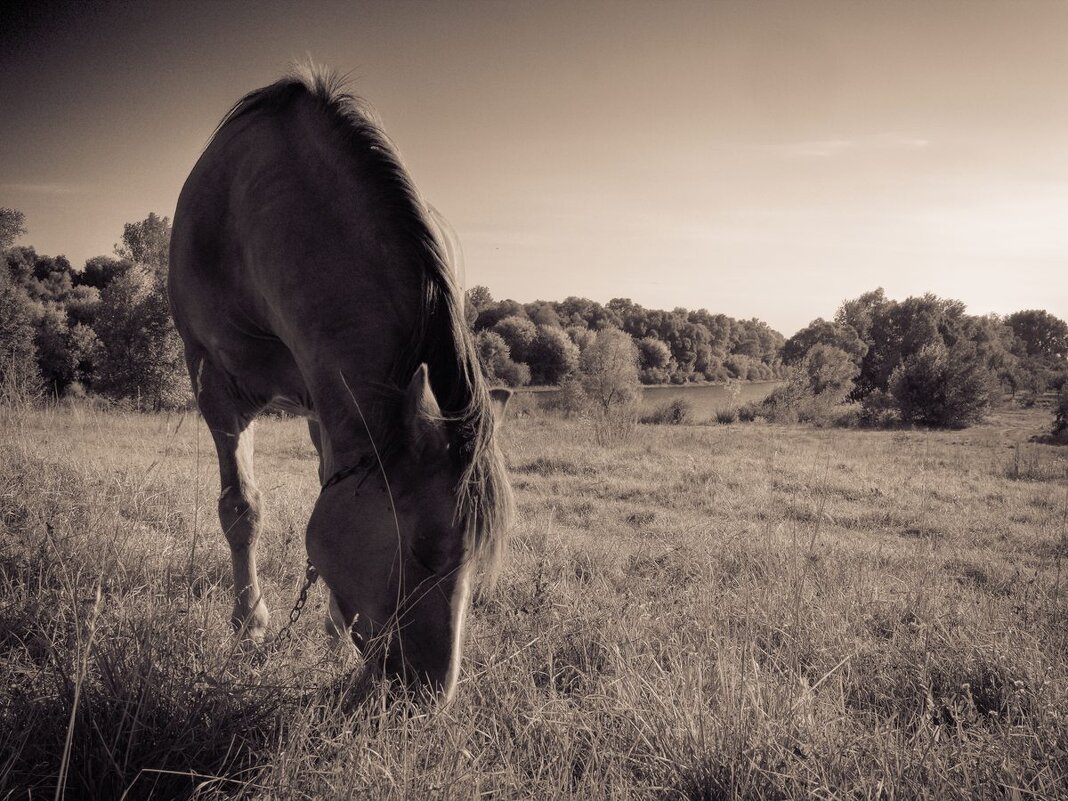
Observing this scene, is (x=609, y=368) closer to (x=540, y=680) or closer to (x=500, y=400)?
(x=540, y=680)

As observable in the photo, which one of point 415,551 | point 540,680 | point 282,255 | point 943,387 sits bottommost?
point 540,680

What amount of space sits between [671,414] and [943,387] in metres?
21.4

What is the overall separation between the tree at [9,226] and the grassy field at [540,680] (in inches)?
1024

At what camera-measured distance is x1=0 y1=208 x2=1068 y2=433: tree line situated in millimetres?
23781

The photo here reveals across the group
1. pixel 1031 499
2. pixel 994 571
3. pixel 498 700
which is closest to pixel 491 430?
pixel 498 700

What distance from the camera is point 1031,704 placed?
255 cm

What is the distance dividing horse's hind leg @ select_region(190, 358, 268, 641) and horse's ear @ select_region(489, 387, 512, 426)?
202cm

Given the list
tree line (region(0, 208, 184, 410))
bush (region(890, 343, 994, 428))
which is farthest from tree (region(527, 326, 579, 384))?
bush (region(890, 343, 994, 428))

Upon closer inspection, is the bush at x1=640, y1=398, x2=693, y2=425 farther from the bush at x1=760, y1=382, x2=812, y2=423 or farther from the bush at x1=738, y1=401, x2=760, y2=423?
the bush at x1=760, y1=382, x2=812, y2=423

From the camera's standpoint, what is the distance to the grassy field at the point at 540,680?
1.59 m

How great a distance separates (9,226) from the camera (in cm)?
2412

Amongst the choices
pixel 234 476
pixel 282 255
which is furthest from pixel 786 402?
pixel 282 255

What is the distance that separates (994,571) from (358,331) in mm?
8976

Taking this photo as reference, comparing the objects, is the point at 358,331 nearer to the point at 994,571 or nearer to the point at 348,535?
the point at 348,535
